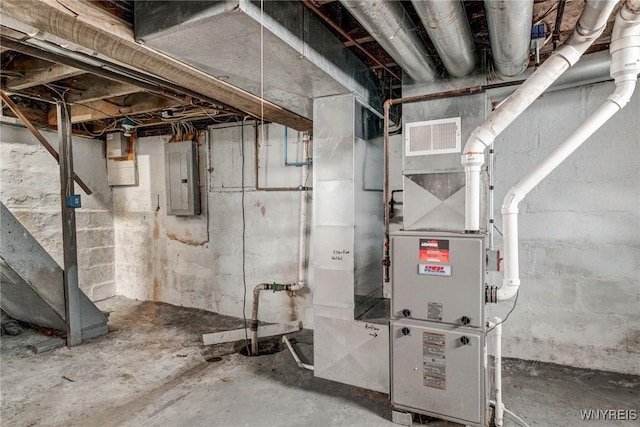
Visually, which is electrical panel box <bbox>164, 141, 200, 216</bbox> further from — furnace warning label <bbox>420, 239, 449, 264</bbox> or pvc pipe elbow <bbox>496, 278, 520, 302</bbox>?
pvc pipe elbow <bbox>496, 278, 520, 302</bbox>

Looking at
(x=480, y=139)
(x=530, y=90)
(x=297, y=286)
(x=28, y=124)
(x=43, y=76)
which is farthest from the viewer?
(x=297, y=286)

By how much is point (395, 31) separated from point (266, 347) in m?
2.81

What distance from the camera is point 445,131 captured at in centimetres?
237

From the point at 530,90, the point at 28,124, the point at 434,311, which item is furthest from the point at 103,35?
the point at 28,124

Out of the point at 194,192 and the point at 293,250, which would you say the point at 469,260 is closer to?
the point at 293,250

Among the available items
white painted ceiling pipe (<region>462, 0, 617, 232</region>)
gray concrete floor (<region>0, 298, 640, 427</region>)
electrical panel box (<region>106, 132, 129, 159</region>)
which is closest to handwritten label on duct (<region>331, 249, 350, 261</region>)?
white painted ceiling pipe (<region>462, 0, 617, 232</region>)

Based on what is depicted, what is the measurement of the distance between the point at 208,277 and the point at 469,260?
3.28 m

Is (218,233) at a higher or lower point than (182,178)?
lower

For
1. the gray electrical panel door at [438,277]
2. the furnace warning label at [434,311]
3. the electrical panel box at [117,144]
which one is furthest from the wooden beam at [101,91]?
the furnace warning label at [434,311]

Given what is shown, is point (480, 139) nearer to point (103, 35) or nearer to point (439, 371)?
point (439, 371)

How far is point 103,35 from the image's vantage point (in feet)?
5.26

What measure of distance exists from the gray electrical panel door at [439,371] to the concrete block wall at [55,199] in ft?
14.1

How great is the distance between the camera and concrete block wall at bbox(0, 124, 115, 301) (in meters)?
3.88

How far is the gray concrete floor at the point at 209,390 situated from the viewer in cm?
219
